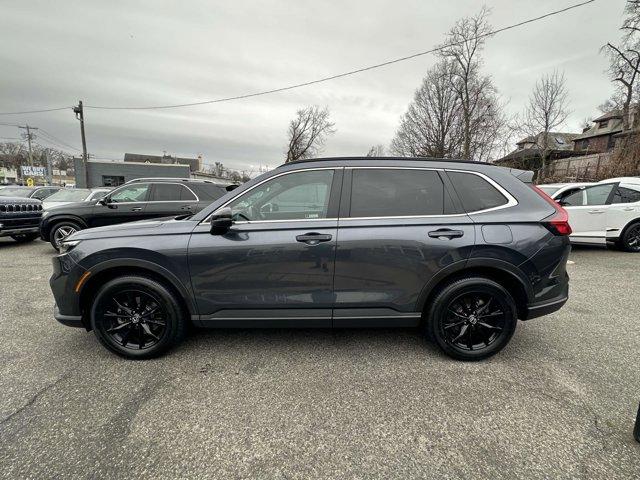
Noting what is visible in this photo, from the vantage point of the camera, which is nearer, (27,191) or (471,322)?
(471,322)

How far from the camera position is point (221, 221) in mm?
2541

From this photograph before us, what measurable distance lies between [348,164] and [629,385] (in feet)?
9.55

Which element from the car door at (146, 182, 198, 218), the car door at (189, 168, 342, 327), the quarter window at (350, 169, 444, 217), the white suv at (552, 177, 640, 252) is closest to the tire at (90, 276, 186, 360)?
the car door at (189, 168, 342, 327)

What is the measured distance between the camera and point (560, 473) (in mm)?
1727

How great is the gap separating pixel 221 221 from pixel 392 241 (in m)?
1.44

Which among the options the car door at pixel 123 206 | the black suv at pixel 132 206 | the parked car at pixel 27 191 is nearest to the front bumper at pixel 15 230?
the black suv at pixel 132 206

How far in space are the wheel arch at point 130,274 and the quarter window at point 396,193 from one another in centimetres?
165

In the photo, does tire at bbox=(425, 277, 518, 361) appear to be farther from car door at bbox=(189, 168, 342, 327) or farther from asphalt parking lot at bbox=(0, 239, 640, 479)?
car door at bbox=(189, 168, 342, 327)

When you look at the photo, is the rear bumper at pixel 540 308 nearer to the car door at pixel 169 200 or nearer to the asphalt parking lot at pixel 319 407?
the asphalt parking lot at pixel 319 407

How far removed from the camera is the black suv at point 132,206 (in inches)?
276

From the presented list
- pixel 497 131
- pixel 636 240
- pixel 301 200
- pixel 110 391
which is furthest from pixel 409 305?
pixel 497 131

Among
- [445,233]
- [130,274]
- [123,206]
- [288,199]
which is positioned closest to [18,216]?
[123,206]

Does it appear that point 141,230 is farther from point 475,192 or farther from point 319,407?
point 475,192

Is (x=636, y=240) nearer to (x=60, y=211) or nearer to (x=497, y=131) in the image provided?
(x=60, y=211)
